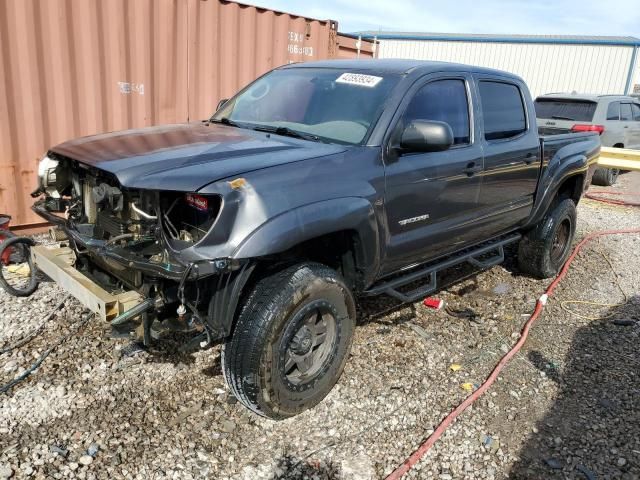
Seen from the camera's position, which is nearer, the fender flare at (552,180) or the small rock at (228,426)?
the small rock at (228,426)

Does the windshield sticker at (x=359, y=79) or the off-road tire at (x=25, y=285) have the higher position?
the windshield sticker at (x=359, y=79)

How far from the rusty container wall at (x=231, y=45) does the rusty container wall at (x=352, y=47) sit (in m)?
0.82

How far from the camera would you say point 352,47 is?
8547 millimetres

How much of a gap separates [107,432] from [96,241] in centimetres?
102

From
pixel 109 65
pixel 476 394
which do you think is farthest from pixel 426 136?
pixel 109 65

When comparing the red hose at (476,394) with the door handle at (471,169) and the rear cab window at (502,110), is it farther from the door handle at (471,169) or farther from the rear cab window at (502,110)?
the rear cab window at (502,110)

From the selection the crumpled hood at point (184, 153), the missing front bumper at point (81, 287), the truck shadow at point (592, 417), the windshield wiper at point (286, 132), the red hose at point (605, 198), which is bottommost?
the red hose at point (605, 198)

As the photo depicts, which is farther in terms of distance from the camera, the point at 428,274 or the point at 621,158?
the point at 621,158

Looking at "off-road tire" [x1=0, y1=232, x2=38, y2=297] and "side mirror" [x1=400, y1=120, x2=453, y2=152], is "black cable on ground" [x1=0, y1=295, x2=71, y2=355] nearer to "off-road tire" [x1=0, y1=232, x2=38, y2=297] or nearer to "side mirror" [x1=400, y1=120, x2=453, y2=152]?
"off-road tire" [x1=0, y1=232, x2=38, y2=297]

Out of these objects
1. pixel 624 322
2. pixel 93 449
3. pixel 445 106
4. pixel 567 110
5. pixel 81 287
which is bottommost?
pixel 624 322

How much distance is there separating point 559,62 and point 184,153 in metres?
25.5

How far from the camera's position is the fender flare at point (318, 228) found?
2.53 meters

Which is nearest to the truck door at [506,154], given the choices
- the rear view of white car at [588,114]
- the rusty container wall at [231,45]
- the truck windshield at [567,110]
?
the rusty container wall at [231,45]

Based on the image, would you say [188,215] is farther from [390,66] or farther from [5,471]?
[390,66]
